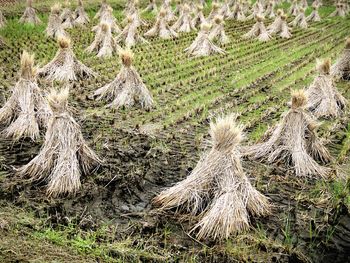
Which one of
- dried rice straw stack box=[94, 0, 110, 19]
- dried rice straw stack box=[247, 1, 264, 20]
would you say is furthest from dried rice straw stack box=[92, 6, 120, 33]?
dried rice straw stack box=[247, 1, 264, 20]

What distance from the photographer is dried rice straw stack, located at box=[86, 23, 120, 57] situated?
10234mm

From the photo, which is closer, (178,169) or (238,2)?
(178,169)

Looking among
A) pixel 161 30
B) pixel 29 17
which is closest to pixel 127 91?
pixel 161 30

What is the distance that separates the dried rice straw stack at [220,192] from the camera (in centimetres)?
427

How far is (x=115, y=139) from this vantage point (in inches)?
239

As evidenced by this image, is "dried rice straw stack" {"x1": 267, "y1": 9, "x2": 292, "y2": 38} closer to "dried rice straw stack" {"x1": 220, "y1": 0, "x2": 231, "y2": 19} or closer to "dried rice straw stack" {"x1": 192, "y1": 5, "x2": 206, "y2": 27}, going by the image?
"dried rice straw stack" {"x1": 192, "y1": 5, "x2": 206, "y2": 27}

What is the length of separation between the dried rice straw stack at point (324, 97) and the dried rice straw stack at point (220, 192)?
3.46m

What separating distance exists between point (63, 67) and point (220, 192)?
5017 mm

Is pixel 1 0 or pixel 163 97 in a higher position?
pixel 1 0

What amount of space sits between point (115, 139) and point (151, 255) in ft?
8.14

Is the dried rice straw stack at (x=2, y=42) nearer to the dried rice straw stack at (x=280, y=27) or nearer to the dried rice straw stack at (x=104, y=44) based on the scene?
the dried rice straw stack at (x=104, y=44)

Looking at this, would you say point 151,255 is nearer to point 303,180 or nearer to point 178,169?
point 178,169

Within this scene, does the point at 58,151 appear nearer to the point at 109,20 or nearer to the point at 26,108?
the point at 26,108

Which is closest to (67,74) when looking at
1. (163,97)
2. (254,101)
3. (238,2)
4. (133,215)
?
(163,97)
